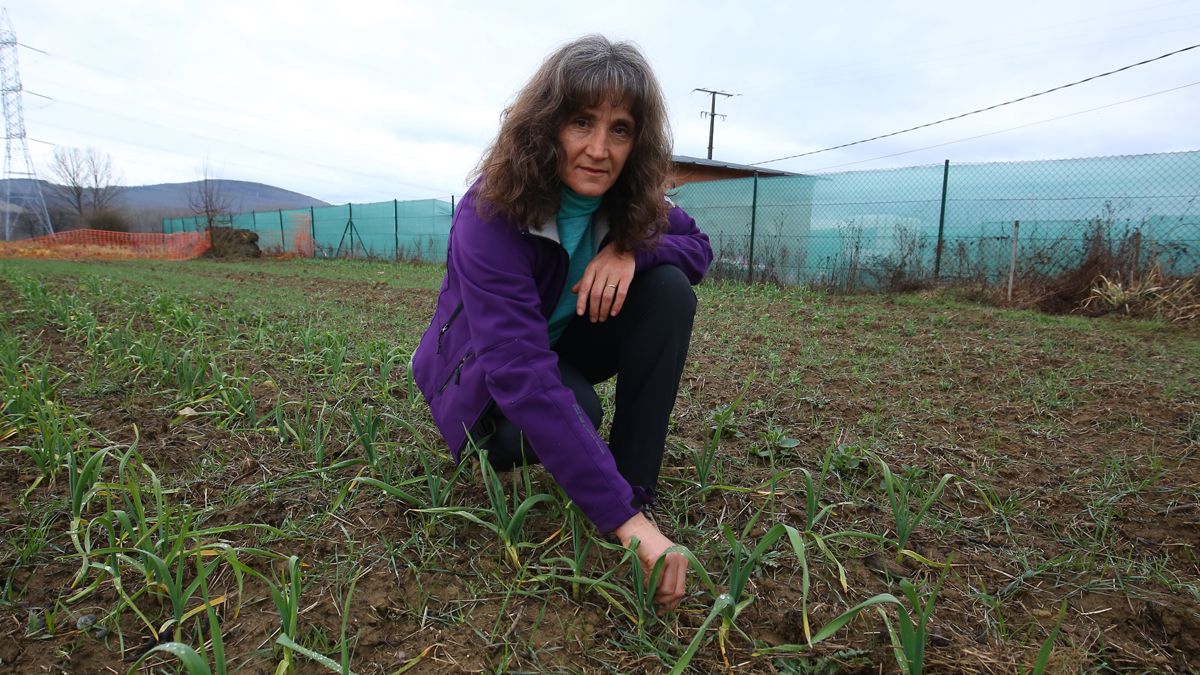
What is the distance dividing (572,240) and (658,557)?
0.78m

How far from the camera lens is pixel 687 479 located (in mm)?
1826

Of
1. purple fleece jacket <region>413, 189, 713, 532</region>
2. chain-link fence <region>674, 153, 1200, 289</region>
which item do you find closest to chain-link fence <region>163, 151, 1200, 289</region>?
chain-link fence <region>674, 153, 1200, 289</region>

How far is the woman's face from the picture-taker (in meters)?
1.47

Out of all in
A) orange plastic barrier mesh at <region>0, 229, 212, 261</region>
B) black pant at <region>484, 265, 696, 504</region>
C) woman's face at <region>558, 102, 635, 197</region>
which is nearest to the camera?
woman's face at <region>558, 102, 635, 197</region>

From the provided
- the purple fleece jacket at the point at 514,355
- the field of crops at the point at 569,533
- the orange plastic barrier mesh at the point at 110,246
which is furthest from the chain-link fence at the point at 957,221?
the orange plastic barrier mesh at the point at 110,246

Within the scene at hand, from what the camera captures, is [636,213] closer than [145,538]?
No

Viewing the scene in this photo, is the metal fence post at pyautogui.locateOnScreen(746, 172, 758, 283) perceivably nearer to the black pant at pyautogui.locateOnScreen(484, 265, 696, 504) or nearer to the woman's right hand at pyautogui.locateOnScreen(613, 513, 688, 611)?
the black pant at pyautogui.locateOnScreen(484, 265, 696, 504)

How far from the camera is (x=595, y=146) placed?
4.81 feet

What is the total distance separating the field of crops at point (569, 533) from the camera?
3.85 ft

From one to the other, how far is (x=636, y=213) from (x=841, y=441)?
3.88 ft

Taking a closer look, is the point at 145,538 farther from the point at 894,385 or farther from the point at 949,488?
the point at 894,385

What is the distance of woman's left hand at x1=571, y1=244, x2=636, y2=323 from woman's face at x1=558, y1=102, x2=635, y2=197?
0.17 metres

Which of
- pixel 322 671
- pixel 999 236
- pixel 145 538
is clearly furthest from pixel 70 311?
pixel 999 236

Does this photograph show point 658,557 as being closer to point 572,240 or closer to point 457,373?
point 457,373
